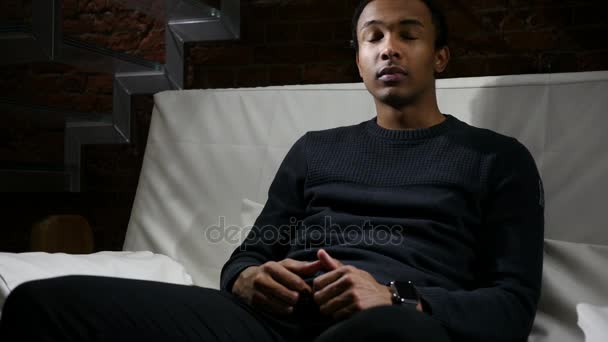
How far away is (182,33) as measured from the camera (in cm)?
274

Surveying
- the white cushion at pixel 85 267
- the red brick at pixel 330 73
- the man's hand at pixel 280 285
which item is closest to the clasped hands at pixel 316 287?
the man's hand at pixel 280 285

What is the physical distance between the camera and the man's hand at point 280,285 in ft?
3.98

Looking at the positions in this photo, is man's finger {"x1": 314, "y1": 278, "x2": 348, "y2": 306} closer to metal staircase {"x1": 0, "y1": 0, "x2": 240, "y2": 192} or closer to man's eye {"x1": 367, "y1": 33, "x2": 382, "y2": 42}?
man's eye {"x1": 367, "y1": 33, "x2": 382, "y2": 42}

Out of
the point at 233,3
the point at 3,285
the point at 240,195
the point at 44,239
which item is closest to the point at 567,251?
the point at 240,195

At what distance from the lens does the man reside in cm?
106

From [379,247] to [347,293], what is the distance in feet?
0.78

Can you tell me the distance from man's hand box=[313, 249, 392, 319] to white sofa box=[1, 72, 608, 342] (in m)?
0.49

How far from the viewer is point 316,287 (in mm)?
1181

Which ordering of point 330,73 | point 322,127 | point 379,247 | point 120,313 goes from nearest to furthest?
point 120,313
point 379,247
point 322,127
point 330,73

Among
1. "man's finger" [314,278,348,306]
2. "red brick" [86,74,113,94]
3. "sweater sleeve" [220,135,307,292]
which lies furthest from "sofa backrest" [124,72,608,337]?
"red brick" [86,74,113,94]

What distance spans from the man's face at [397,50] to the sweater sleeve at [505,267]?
0.27 metres

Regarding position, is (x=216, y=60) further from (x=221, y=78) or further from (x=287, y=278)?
(x=287, y=278)

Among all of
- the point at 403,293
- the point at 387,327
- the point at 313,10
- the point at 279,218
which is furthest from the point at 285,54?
the point at 387,327

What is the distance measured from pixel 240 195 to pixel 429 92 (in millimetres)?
615
